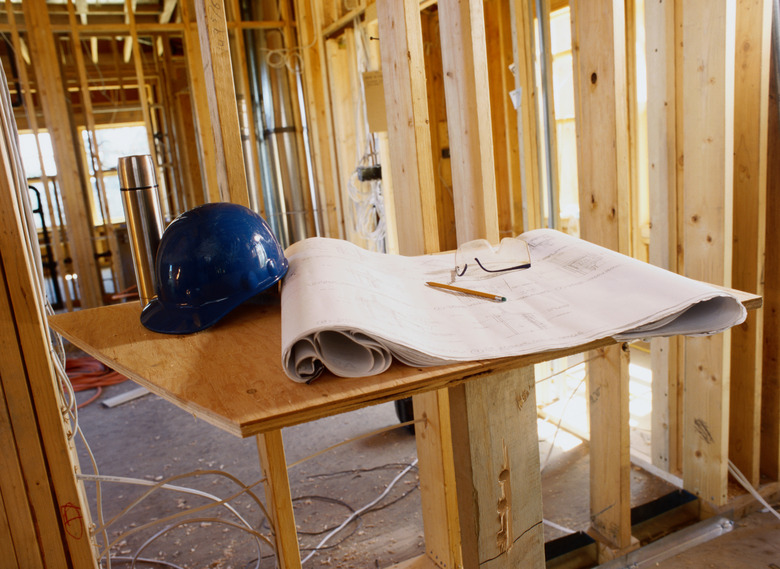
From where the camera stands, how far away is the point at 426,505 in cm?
157

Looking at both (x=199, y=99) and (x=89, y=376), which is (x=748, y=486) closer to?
(x=89, y=376)

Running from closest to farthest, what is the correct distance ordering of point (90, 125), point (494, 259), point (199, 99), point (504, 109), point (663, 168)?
point (494, 259) → point (663, 168) → point (504, 109) → point (199, 99) → point (90, 125)

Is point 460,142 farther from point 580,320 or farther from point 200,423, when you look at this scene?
point 200,423

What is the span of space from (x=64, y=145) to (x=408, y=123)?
4032 mm

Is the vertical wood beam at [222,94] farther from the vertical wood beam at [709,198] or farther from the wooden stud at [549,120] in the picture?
the wooden stud at [549,120]

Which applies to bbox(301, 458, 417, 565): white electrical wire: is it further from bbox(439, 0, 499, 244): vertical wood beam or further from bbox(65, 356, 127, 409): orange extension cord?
bbox(65, 356, 127, 409): orange extension cord

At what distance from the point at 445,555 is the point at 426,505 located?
0.13m

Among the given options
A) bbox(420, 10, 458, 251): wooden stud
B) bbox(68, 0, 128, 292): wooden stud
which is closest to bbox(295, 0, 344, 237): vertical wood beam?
bbox(420, 10, 458, 251): wooden stud

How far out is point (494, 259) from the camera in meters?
1.01

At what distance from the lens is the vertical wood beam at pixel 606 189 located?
4.28 feet

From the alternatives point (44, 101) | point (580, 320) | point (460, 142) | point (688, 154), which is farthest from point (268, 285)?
point (44, 101)

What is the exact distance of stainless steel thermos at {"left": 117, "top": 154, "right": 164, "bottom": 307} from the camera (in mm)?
1019

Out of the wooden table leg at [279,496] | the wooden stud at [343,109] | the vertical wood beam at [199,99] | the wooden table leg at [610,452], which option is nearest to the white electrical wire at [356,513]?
the wooden table leg at [279,496]

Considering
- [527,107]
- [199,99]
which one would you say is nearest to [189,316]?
[527,107]
